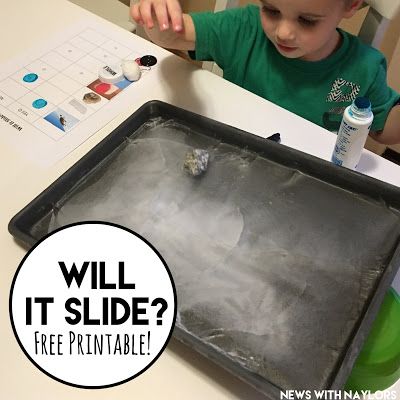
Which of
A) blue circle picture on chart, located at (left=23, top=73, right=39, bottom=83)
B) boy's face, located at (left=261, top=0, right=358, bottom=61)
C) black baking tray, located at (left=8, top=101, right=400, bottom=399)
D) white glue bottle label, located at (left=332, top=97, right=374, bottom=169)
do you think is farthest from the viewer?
blue circle picture on chart, located at (left=23, top=73, right=39, bottom=83)

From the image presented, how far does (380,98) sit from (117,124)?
477 mm

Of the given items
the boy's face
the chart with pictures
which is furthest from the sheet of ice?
the boy's face

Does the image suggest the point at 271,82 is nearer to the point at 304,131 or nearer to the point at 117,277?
the point at 304,131

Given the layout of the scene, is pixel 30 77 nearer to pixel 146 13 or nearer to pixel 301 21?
pixel 146 13

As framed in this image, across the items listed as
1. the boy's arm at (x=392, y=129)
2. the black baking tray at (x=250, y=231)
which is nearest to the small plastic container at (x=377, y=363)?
the black baking tray at (x=250, y=231)

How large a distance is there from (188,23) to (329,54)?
26 centimetres

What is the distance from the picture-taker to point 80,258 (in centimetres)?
58

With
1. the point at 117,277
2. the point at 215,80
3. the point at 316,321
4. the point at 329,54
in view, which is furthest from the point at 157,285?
the point at 329,54

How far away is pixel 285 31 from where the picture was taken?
0.76m

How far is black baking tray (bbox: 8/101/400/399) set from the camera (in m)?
0.52

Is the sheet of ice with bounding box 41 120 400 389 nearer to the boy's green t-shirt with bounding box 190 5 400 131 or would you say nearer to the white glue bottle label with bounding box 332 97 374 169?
the white glue bottle label with bounding box 332 97 374 169

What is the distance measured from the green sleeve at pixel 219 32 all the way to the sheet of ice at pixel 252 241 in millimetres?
243

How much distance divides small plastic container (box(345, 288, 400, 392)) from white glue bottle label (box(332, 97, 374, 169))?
0.79 feet

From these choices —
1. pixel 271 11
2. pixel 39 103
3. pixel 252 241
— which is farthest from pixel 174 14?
pixel 252 241
